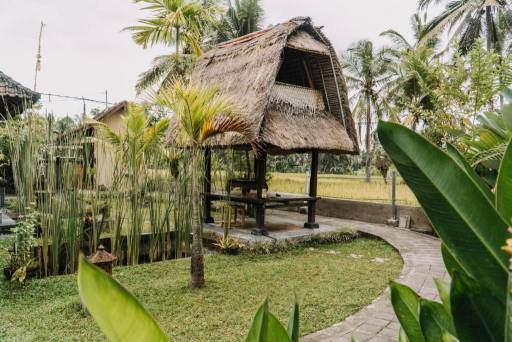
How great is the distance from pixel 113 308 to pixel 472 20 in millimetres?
16900

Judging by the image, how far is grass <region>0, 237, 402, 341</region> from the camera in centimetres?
291

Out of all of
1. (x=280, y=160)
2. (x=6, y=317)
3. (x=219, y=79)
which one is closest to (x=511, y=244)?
(x=6, y=317)

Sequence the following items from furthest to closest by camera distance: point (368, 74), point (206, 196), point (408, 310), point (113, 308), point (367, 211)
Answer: point (368, 74) → point (367, 211) → point (206, 196) → point (408, 310) → point (113, 308)

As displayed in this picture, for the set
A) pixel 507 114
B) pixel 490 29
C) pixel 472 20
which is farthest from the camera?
pixel 472 20

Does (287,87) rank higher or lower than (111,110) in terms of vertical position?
lower

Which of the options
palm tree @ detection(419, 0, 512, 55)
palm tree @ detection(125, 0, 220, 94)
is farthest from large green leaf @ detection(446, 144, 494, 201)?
palm tree @ detection(419, 0, 512, 55)

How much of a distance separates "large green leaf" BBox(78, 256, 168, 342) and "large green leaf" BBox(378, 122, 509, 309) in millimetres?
391

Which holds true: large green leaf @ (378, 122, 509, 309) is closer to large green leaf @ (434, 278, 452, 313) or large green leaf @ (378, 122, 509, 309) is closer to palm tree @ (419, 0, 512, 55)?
large green leaf @ (434, 278, 452, 313)

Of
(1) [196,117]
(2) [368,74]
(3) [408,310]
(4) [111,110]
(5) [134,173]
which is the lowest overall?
(3) [408,310]

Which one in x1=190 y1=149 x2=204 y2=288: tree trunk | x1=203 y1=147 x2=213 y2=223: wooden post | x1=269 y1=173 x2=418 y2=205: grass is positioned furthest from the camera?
x1=269 y1=173 x2=418 y2=205: grass

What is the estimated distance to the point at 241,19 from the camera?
14.5 m

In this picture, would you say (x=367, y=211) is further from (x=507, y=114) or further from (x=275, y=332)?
(x=275, y=332)

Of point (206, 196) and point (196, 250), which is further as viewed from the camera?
point (206, 196)

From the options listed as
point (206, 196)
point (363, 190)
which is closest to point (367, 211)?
point (363, 190)
